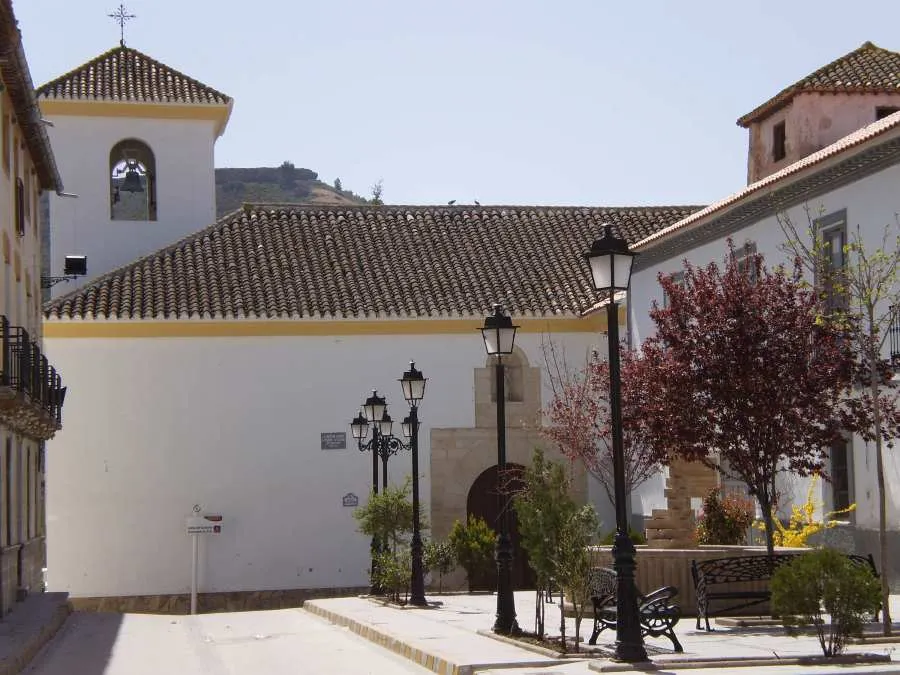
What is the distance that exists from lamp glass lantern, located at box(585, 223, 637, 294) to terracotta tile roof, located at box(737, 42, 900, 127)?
15.7 m

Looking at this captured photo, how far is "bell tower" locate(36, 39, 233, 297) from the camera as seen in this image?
3391 centimetres

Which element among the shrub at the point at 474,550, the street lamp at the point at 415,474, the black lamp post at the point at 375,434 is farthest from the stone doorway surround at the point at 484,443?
the street lamp at the point at 415,474

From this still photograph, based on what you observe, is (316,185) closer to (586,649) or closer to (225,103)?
(225,103)

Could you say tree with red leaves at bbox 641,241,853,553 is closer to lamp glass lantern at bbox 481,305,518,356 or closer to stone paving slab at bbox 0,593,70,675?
lamp glass lantern at bbox 481,305,518,356

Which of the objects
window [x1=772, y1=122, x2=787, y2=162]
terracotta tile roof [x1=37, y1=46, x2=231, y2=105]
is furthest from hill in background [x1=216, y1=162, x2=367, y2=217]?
window [x1=772, y1=122, x2=787, y2=162]

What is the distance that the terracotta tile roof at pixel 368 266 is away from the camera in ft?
101

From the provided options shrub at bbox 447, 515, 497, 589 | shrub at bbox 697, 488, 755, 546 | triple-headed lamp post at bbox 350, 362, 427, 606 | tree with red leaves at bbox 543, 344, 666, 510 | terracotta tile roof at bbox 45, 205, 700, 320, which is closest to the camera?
shrub at bbox 697, 488, 755, 546

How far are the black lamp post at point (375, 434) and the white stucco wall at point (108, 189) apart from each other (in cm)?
765

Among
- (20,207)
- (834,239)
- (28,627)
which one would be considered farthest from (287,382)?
(834,239)

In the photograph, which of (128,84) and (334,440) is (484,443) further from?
(128,84)

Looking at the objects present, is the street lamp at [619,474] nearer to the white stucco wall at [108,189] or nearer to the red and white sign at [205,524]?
the red and white sign at [205,524]

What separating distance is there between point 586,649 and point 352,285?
731 inches

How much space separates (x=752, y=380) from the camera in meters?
16.7

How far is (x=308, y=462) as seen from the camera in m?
30.8
